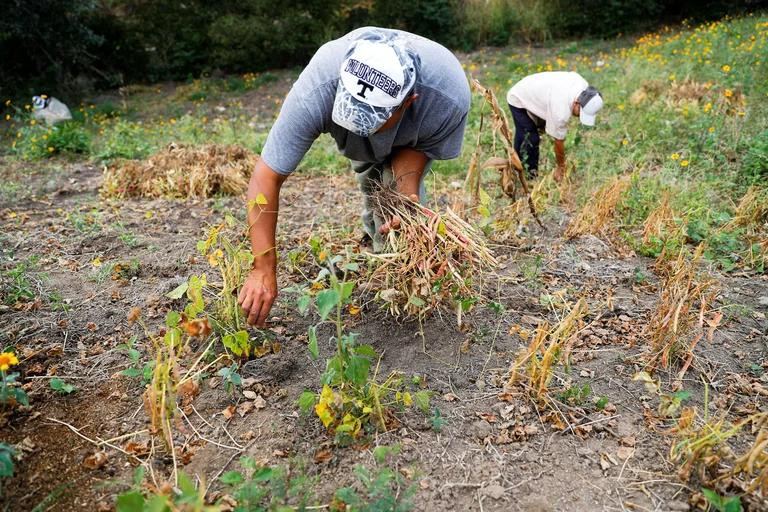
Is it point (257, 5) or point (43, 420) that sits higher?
point (257, 5)

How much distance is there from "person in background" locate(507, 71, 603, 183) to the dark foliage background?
7.27m

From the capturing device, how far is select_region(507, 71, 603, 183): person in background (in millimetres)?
4066

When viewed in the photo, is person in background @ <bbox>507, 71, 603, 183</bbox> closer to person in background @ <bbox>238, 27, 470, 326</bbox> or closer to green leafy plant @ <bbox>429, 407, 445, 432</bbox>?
person in background @ <bbox>238, 27, 470, 326</bbox>

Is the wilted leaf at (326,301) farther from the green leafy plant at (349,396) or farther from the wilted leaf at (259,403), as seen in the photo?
the wilted leaf at (259,403)

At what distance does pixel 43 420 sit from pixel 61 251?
1548 millimetres

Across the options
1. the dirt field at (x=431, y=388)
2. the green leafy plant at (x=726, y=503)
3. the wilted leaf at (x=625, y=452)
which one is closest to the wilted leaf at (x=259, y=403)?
the dirt field at (x=431, y=388)

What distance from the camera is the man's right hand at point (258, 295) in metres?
1.99

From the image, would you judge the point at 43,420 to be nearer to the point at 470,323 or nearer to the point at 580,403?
the point at 470,323

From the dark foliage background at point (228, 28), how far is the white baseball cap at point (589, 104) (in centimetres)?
771

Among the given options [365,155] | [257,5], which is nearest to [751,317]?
[365,155]

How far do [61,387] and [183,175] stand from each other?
105 inches

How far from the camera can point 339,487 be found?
1667 mm

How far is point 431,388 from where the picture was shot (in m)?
2.07

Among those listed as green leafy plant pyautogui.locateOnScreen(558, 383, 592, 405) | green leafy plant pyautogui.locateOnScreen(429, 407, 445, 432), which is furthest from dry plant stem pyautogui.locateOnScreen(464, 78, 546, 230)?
green leafy plant pyautogui.locateOnScreen(429, 407, 445, 432)
